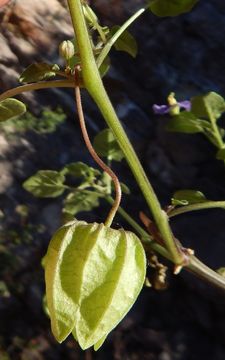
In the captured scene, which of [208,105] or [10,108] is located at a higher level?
[10,108]

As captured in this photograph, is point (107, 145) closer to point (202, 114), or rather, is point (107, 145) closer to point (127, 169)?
point (202, 114)

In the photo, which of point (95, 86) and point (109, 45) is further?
point (109, 45)

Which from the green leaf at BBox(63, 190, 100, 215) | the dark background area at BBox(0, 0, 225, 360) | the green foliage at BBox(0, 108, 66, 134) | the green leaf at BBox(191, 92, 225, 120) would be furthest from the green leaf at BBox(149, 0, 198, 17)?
the green foliage at BBox(0, 108, 66, 134)

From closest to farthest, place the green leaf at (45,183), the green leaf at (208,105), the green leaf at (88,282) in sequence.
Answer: the green leaf at (88,282) → the green leaf at (208,105) → the green leaf at (45,183)

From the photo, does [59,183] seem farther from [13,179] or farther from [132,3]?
[132,3]

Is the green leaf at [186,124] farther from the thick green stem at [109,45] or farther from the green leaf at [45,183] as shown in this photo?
the thick green stem at [109,45]

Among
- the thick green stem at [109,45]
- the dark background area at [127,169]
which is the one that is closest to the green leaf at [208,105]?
the thick green stem at [109,45]

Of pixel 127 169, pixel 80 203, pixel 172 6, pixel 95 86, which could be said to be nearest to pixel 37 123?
pixel 127 169
